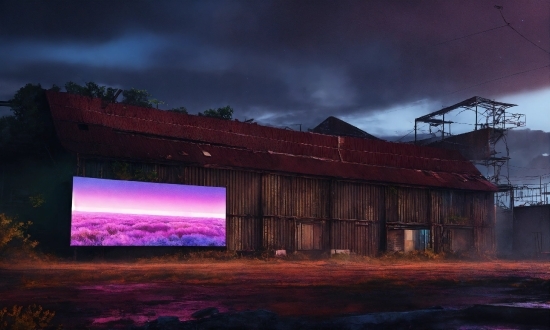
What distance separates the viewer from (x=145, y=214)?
25797mm

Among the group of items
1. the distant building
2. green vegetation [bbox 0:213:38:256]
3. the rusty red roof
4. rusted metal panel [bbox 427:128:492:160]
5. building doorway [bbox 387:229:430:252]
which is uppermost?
the distant building

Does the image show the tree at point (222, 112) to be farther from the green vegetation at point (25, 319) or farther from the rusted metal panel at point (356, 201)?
the green vegetation at point (25, 319)

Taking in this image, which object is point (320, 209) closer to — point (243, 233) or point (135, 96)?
point (243, 233)

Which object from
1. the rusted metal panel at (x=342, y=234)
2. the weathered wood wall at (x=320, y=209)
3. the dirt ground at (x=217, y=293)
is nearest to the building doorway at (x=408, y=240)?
the weathered wood wall at (x=320, y=209)

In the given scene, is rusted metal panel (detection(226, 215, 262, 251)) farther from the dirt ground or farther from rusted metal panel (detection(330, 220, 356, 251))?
the dirt ground

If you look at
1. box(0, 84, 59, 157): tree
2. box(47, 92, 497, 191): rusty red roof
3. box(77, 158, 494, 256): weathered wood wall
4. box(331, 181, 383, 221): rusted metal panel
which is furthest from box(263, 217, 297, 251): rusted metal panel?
box(0, 84, 59, 157): tree

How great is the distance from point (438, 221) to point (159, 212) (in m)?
21.7

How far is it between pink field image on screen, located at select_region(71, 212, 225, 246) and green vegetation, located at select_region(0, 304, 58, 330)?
13859 mm

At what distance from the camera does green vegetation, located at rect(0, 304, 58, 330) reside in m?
8.59

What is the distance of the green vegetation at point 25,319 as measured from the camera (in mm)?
8594

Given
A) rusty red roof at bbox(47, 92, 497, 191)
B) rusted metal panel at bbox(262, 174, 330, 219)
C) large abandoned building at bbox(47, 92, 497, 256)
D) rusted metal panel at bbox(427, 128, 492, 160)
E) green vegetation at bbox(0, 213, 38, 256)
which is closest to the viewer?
green vegetation at bbox(0, 213, 38, 256)

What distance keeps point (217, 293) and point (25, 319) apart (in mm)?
5644

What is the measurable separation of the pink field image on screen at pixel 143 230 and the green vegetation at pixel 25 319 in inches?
546

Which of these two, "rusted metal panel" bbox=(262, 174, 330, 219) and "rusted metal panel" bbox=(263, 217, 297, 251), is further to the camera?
"rusted metal panel" bbox=(262, 174, 330, 219)
